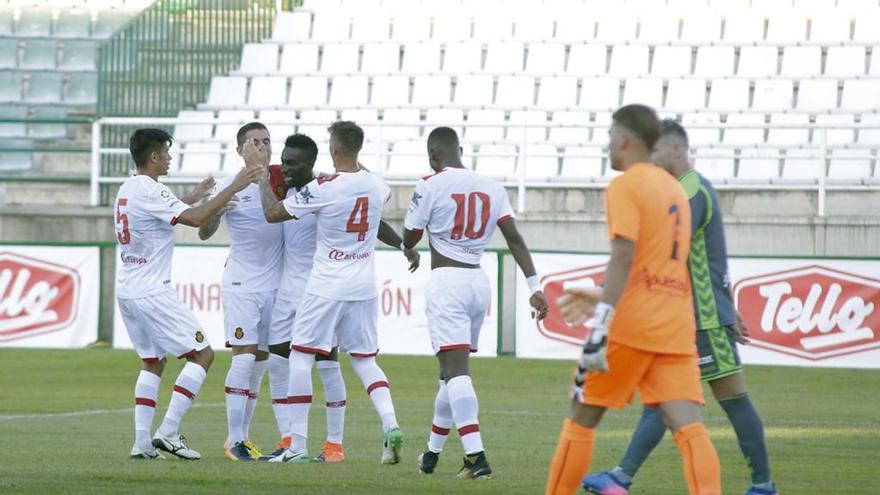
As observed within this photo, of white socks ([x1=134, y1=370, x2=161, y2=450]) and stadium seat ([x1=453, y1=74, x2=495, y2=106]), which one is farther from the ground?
stadium seat ([x1=453, y1=74, x2=495, y2=106])

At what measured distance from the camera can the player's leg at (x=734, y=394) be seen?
343 inches

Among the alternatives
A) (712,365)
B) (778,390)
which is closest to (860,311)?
(778,390)

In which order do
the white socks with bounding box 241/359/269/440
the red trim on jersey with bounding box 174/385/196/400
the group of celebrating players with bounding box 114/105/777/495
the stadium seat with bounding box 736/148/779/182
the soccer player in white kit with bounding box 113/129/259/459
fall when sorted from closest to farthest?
the group of celebrating players with bounding box 114/105/777/495 < the soccer player in white kit with bounding box 113/129/259/459 < the red trim on jersey with bounding box 174/385/196/400 < the white socks with bounding box 241/359/269/440 < the stadium seat with bounding box 736/148/779/182

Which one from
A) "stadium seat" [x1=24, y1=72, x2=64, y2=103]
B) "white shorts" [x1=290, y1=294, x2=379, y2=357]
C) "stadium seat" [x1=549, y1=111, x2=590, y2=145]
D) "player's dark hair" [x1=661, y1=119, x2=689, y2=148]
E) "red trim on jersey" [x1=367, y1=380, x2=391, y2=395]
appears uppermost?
"stadium seat" [x1=24, y1=72, x2=64, y2=103]

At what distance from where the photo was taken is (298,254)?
11406 millimetres

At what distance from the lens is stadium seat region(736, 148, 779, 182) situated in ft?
76.7

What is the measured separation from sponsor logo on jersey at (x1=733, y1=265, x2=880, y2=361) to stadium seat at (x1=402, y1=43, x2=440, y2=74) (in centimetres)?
840

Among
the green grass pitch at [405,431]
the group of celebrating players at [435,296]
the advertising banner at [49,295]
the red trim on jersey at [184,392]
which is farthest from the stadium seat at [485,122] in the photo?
the red trim on jersey at [184,392]

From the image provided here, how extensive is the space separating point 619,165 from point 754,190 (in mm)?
15077

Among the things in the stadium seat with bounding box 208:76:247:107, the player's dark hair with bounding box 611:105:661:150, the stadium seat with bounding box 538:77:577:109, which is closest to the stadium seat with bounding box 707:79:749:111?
the stadium seat with bounding box 538:77:577:109

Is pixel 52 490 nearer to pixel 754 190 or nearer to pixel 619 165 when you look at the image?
pixel 619 165

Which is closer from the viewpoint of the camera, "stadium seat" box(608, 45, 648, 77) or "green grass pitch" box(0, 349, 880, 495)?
"green grass pitch" box(0, 349, 880, 495)

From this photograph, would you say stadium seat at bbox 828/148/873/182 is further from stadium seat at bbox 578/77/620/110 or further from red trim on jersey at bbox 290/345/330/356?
red trim on jersey at bbox 290/345/330/356

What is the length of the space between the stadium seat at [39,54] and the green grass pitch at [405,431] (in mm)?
9031
